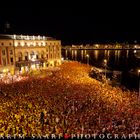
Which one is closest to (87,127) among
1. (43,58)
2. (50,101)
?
(50,101)

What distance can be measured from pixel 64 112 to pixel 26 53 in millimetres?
47100

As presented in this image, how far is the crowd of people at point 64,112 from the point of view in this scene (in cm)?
2233

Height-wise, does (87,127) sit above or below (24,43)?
below

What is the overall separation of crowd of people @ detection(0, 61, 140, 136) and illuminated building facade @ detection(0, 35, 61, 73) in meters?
25.5

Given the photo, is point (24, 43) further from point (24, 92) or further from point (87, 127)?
point (87, 127)

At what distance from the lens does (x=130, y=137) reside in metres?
20.6

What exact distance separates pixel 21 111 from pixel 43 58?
176 feet

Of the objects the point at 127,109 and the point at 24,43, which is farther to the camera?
the point at 24,43

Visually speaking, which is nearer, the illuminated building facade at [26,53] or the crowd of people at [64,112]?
the crowd of people at [64,112]

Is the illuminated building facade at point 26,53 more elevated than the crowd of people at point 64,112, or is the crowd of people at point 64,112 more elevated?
the illuminated building facade at point 26,53

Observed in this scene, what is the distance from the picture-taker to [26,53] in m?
71.6

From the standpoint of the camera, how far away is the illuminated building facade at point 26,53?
203ft

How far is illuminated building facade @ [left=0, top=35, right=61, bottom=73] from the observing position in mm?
61781

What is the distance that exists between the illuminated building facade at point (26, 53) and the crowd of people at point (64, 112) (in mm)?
25513
